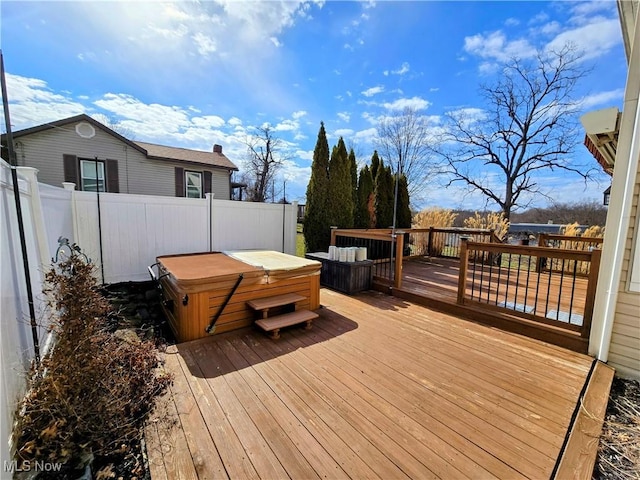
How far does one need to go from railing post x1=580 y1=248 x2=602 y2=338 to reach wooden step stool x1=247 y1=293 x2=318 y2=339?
3.08 m

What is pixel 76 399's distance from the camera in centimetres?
153

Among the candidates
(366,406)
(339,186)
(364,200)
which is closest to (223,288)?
(366,406)

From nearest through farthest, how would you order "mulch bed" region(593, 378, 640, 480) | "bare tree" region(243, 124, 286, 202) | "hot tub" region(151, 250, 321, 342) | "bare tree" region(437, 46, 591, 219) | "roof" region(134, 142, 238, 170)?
"mulch bed" region(593, 378, 640, 480), "hot tub" region(151, 250, 321, 342), "roof" region(134, 142, 238, 170), "bare tree" region(437, 46, 591, 219), "bare tree" region(243, 124, 286, 202)

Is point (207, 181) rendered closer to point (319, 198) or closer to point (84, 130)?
point (84, 130)

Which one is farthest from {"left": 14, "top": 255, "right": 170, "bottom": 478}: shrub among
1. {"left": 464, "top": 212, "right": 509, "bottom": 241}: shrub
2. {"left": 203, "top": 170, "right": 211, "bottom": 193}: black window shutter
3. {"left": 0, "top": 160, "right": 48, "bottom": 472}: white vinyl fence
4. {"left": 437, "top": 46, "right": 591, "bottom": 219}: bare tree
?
{"left": 437, "top": 46, "right": 591, "bottom": 219}: bare tree

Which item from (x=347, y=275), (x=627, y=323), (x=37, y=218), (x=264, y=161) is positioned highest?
(x=264, y=161)

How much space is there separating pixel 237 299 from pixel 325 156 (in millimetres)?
4596

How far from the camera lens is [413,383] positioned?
234 cm

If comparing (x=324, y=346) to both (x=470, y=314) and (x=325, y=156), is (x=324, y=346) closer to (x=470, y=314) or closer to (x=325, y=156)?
(x=470, y=314)

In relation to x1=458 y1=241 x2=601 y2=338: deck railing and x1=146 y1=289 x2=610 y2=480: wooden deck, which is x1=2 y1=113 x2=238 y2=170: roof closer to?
x1=146 y1=289 x2=610 y2=480: wooden deck

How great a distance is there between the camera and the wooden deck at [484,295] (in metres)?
3.10

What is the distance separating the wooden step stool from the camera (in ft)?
10.4

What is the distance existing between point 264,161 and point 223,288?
1643 centimetres

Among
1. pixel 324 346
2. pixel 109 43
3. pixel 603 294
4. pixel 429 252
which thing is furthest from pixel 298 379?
pixel 429 252
